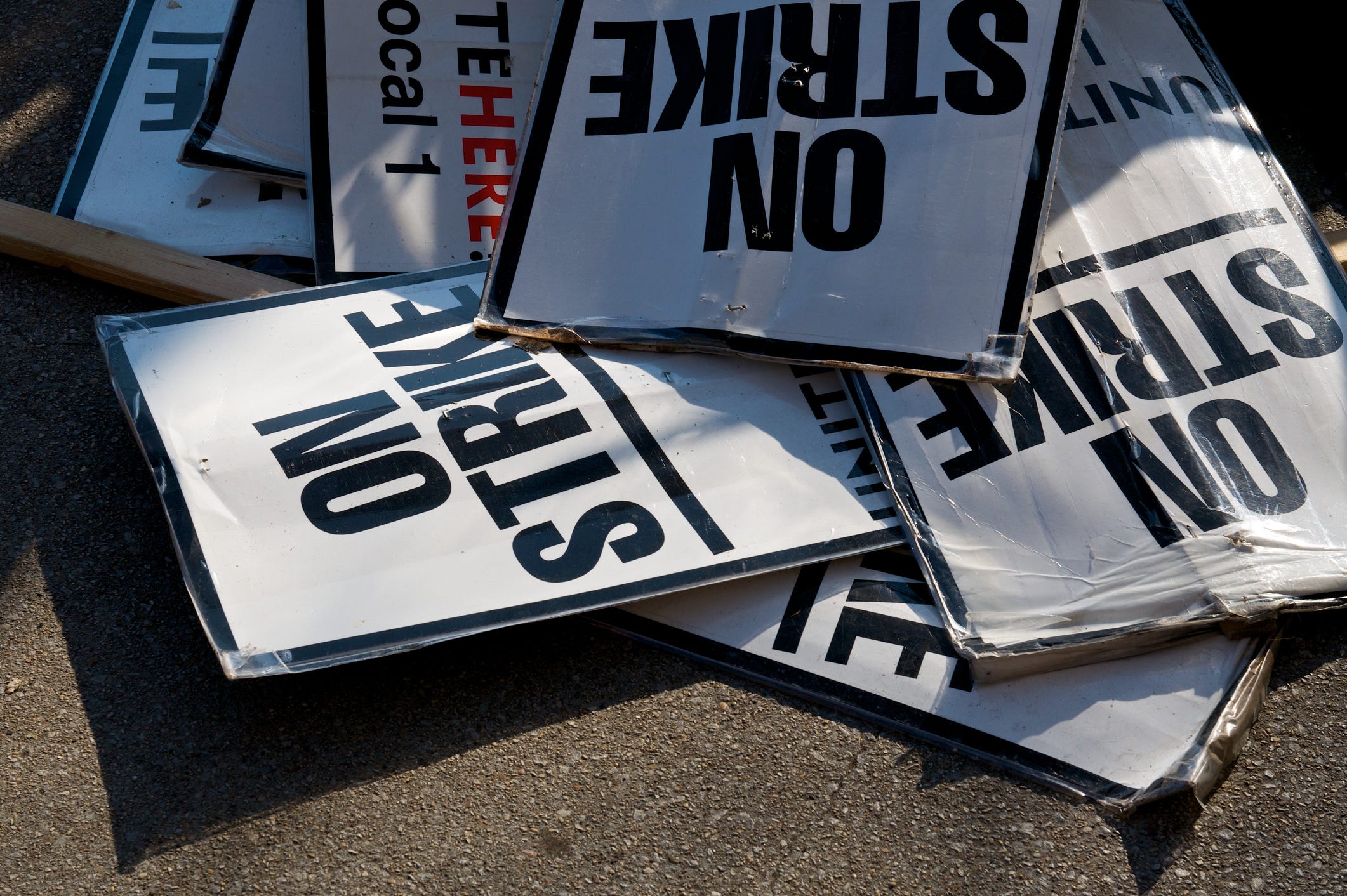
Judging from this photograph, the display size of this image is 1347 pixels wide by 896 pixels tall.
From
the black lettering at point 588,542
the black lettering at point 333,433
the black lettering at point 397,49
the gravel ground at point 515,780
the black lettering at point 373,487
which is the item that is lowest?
the gravel ground at point 515,780

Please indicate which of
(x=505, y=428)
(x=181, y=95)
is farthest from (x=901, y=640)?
(x=181, y=95)

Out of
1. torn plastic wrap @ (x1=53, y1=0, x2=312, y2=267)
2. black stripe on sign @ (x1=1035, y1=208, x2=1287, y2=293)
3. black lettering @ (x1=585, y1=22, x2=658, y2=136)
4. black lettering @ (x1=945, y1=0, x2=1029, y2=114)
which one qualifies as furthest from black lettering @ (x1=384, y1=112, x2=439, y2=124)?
black stripe on sign @ (x1=1035, y1=208, x2=1287, y2=293)

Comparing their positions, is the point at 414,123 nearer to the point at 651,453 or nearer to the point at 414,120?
the point at 414,120

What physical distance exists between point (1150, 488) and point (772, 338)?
36.0 inches

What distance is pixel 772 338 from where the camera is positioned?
2482 mm

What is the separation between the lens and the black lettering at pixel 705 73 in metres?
2.62

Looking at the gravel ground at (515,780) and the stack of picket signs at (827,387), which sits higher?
the stack of picket signs at (827,387)

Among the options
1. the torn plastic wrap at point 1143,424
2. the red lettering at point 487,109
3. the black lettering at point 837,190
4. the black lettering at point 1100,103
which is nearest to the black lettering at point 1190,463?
the torn plastic wrap at point 1143,424

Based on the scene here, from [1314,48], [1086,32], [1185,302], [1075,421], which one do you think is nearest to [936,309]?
[1075,421]

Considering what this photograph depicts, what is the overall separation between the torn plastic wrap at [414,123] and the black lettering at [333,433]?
25.6 inches

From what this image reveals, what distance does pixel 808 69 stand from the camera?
2.56 m

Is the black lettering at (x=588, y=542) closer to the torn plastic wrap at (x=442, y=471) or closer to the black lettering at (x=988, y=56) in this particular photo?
the torn plastic wrap at (x=442, y=471)

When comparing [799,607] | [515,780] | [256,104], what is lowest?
[515,780]

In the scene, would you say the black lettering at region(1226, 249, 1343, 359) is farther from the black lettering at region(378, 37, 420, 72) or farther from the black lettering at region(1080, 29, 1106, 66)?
the black lettering at region(378, 37, 420, 72)
